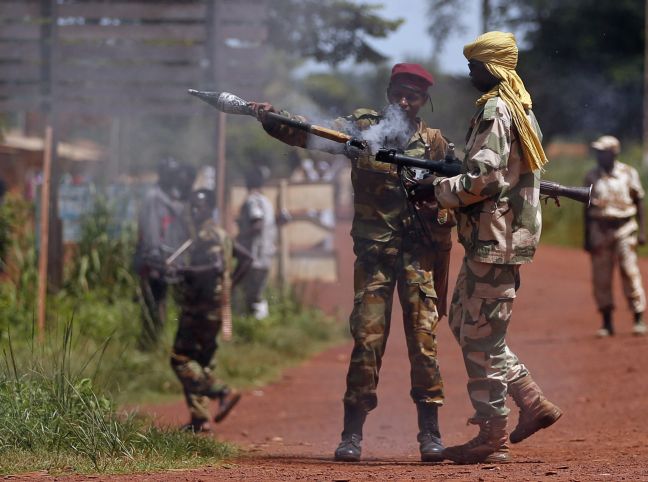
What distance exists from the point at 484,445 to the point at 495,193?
1.20 meters

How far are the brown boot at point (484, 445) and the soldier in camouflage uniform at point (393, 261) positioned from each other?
31 cm

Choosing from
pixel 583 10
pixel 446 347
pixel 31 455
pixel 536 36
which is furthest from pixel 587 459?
pixel 583 10

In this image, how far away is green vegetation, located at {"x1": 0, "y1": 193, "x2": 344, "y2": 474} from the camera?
548 centimetres

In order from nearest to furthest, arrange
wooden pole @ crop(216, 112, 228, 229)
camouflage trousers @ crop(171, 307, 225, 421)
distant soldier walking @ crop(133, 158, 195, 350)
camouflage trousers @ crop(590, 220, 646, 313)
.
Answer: camouflage trousers @ crop(171, 307, 225, 421)
distant soldier walking @ crop(133, 158, 195, 350)
wooden pole @ crop(216, 112, 228, 229)
camouflage trousers @ crop(590, 220, 646, 313)

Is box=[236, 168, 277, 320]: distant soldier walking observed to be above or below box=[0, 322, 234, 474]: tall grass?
above

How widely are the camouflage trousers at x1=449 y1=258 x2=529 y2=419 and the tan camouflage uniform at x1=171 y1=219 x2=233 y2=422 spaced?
274cm

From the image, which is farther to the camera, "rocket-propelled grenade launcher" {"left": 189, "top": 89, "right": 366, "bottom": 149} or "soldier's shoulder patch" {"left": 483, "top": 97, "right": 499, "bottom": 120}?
"rocket-propelled grenade launcher" {"left": 189, "top": 89, "right": 366, "bottom": 149}

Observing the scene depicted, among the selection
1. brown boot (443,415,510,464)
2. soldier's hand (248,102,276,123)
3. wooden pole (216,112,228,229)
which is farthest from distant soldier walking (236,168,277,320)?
brown boot (443,415,510,464)

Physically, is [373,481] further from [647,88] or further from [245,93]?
[647,88]

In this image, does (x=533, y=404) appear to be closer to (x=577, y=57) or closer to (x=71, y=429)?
(x=71, y=429)

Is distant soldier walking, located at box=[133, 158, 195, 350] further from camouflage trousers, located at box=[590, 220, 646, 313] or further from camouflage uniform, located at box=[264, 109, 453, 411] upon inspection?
camouflage trousers, located at box=[590, 220, 646, 313]

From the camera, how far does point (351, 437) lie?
238 inches

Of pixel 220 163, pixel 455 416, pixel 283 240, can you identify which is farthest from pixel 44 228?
pixel 455 416

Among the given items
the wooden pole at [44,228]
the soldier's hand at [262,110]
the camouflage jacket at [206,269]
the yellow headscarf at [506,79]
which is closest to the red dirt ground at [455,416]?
the camouflage jacket at [206,269]
